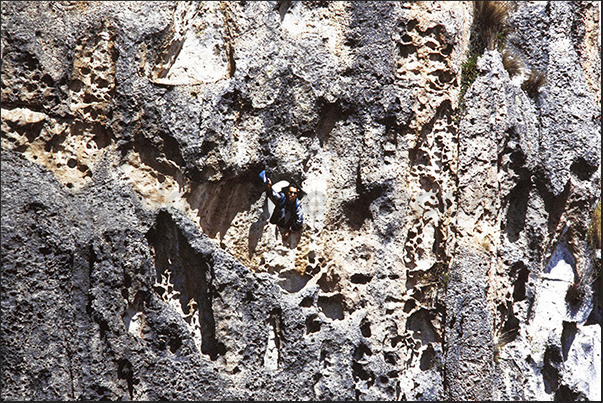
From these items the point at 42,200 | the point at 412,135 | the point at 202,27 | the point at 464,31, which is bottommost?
the point at 42,200

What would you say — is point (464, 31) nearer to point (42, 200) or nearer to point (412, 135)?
point (412, 135)

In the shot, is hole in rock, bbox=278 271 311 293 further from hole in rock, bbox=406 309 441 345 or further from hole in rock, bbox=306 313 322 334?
hole in rock, bbox=406 309 441 345

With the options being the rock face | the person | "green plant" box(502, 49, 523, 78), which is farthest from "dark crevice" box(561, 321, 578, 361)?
the person

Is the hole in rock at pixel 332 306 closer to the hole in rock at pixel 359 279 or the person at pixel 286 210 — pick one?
the hole in rock at pixel 359 279

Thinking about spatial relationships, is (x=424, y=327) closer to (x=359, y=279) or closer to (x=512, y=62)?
(x=359, y=279)

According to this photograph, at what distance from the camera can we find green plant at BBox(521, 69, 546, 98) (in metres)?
4.44

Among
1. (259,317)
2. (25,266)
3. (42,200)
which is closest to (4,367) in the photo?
(25,266)

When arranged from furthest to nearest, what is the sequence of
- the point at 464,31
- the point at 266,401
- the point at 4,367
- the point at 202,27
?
1. the point at 464,31
2. the point at 202,27
3. the point at 266,401
4. the point at 4,367

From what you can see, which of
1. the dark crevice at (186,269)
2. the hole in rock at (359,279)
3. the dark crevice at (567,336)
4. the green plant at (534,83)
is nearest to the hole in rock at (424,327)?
the hole in rock at (359,279)

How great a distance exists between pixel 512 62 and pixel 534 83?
221 mm

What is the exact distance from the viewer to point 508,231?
4215 millimetres

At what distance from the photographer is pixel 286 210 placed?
12.5 feet

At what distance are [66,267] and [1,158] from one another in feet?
2.32

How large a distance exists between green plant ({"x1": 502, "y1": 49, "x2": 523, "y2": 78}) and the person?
72.9 inches
